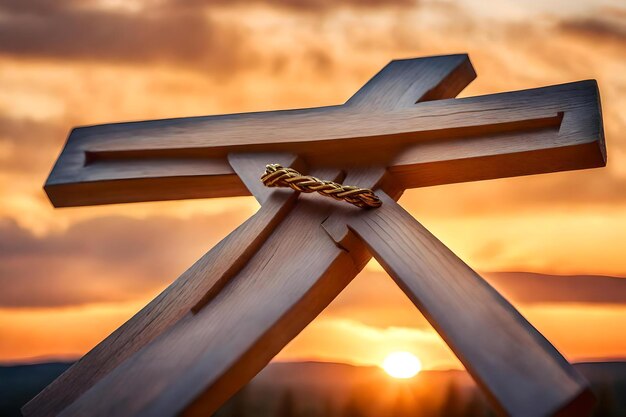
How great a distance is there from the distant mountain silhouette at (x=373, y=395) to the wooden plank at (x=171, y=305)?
1107 mm

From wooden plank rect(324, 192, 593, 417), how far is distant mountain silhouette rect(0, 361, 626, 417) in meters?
1.18

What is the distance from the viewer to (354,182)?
1.12m

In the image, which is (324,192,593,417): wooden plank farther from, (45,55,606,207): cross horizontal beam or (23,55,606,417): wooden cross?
(45,55,606,207): cross horizontal beam

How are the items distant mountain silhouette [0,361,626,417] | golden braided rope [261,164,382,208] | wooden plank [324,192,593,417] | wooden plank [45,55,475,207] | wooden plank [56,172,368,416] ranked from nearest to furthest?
wooden plank [324,192,593,417], wooden plank [56,172,368,416], golden braided rope [261,164,382,208], wooden plank [45,55,475,207], distant mountain silhouette [0,361,626,417]

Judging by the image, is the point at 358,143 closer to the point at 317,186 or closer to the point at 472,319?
the point at 317,186

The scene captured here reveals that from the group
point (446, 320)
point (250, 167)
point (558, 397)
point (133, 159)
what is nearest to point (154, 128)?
point (133, 159)

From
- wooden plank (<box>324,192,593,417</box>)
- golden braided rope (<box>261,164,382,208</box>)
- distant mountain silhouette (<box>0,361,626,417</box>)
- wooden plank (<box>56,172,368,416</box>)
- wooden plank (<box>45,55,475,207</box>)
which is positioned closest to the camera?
wooden plank (<box>324,192,593,417</box>)

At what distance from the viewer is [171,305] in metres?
1.09

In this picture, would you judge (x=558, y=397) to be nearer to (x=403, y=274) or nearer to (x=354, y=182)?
(x=403, y=274)

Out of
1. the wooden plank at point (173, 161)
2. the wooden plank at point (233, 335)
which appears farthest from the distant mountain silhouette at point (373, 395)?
the wooden plank at point (233, 335)

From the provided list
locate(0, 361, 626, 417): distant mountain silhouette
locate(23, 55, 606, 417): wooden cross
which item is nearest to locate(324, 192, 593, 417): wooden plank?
locate(23, 55, 606, 417): wooden cross

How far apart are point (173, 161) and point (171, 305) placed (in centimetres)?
27

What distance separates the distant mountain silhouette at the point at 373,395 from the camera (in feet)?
6.95

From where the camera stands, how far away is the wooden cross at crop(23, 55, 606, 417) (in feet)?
3.00
